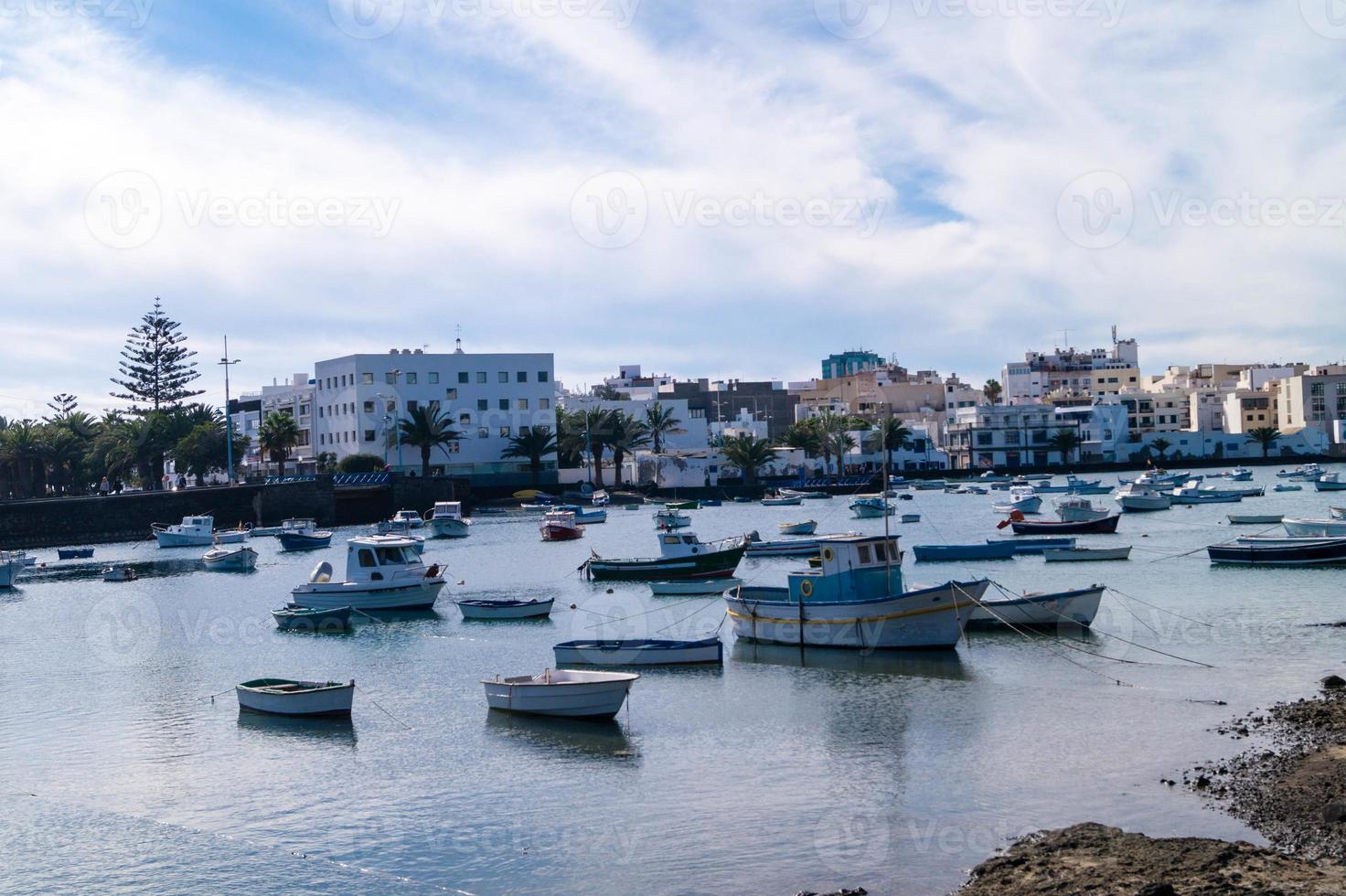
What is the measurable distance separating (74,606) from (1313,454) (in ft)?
543

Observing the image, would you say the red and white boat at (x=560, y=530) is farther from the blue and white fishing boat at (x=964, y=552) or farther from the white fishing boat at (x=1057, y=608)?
the white fishing boat at (x=1057, y=608)

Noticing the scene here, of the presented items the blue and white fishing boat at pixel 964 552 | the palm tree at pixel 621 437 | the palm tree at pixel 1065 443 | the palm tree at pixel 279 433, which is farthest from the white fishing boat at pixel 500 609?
the palm tree at pixel 1065 443

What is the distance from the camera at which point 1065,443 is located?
164500 mm

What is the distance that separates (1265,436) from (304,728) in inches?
6841

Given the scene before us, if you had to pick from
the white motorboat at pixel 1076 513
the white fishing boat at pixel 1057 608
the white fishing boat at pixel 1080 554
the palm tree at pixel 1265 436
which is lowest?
the white fishing boat at pixel 1080 554

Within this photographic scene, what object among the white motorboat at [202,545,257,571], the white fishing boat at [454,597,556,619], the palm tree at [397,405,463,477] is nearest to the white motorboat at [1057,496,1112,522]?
the white fishing boat at [454,597,556,619]

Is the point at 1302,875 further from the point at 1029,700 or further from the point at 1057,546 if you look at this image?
the point at 1057,546

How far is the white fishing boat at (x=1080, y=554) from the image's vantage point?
56250 mm

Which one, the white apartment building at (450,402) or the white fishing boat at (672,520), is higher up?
the white apartment building at (450,402)

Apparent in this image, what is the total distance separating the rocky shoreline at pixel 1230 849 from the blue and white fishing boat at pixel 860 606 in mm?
11883

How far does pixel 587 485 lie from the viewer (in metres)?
129

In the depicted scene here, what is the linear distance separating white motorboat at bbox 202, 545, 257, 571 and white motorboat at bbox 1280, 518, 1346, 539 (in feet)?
179

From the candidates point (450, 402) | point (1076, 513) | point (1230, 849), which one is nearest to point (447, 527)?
point (450, 402)

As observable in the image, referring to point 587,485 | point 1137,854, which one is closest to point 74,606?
point 1137,854
